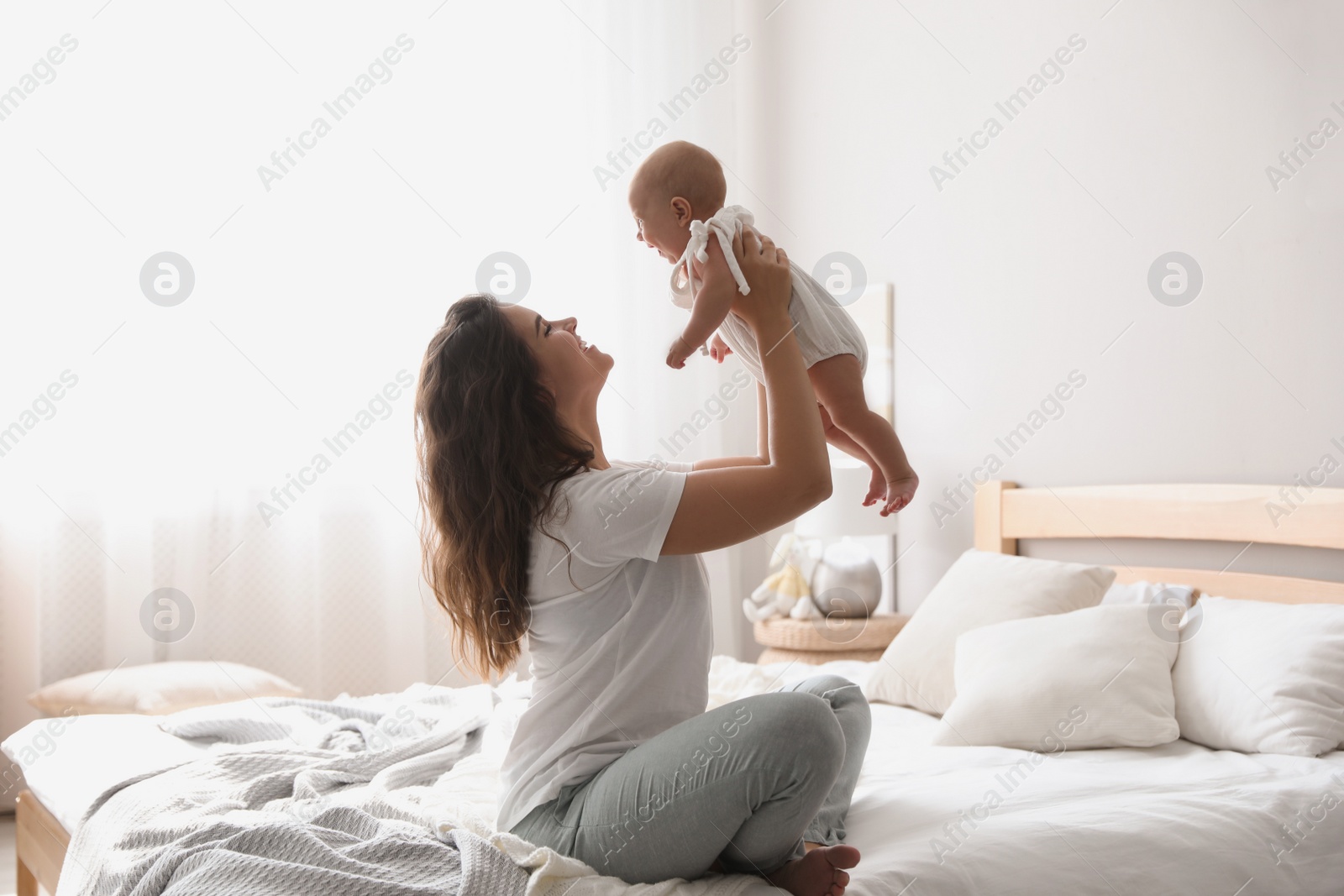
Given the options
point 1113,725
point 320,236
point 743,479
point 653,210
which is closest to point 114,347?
point 320,236

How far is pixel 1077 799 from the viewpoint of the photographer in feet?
5.00

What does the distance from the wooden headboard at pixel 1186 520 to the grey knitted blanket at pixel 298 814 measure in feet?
4.82

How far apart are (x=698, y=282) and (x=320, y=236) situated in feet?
7.58

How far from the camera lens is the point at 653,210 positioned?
4.96ft

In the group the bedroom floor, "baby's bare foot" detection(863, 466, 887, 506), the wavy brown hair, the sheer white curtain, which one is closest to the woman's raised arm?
the wavy brown hair

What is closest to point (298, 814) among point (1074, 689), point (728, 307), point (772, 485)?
point (772, 485)

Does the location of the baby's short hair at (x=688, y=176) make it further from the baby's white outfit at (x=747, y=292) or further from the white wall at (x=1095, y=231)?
the white wall at (x=1095, y=231)

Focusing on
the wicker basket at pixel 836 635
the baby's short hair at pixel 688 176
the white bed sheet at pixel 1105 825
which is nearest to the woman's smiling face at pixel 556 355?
the baby's short hair at pixel 688 176

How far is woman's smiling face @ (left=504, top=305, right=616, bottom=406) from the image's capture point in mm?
1338

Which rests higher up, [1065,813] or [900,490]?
[900,490]

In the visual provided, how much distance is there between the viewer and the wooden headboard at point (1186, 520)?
207 cm

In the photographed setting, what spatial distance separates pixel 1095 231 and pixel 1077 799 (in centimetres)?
159

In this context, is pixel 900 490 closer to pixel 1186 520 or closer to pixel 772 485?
pixel 772 485

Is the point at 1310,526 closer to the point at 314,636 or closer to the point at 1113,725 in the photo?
the point at 1113,725
